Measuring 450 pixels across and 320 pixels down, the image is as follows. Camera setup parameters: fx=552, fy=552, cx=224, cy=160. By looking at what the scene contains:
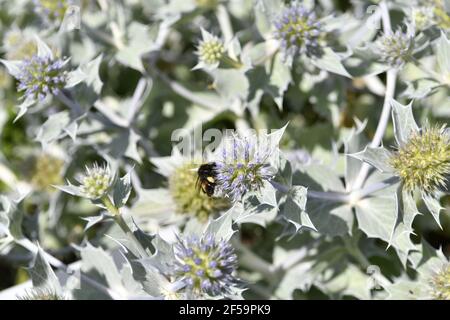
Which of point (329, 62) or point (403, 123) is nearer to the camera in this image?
point (403, 123)

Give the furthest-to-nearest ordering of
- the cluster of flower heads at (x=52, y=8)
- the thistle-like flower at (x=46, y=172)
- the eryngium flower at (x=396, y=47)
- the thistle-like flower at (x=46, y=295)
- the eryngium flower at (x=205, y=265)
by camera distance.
Answer: the thistle-like flower at (x=46, y=172)
the cluster of flower heads at (x=52, y=8)
the eryngium flower at (x=396, y=47)
the thistle-like flower at (x=46, y=295)
the eryngium flower at (x=205, y=265)

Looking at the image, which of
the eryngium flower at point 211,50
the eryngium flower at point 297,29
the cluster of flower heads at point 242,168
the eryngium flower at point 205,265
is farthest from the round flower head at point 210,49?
the eryngium flower at point 205,265

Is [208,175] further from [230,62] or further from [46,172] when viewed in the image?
[46,172]

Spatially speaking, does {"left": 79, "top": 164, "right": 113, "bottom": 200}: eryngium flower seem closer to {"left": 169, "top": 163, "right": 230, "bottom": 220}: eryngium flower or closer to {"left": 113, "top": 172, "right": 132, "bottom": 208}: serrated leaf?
{"left": 113, "top": 172, "right": 132, "bottom": 208}: serrated leaf

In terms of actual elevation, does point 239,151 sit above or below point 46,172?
above

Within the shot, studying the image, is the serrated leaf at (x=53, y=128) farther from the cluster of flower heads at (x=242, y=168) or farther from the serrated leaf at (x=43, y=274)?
the cluster of flower heads at (x=242, y=168)

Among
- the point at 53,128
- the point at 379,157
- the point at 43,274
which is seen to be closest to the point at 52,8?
the point at 53,128
